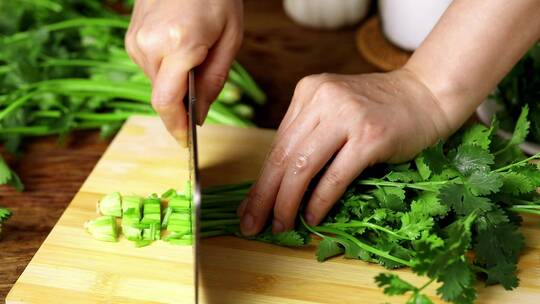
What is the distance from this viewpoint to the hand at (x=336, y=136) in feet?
4.99

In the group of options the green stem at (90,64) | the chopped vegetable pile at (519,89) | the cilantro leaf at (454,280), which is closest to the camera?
the cilantro leaf at (454,280)

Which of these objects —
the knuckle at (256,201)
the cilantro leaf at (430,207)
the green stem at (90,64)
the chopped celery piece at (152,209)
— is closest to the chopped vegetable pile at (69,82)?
the green stem at (90,64)

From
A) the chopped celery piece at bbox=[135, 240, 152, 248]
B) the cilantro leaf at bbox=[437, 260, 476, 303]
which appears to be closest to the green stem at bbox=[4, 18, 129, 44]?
the chopped celery piece at bbox=[135, 240, 152, 248]

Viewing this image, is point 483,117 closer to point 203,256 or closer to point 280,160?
point 280,160

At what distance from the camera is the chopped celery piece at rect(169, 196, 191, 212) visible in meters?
1.67

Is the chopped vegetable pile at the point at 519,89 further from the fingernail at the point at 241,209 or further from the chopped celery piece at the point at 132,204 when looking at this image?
the chopped celery piece at the point at 132,204

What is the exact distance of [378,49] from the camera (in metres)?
2.44

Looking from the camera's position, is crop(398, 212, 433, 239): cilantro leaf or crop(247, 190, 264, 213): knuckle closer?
crop(398, 212, 433, 239): cilantro leaf

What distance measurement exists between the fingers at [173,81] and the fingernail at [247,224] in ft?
0.89

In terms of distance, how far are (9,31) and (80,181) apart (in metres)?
0.70

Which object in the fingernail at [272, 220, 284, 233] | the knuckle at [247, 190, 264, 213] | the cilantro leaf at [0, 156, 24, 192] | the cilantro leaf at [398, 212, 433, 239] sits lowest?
the cilantro leaf at [0, 156, 24, 192]

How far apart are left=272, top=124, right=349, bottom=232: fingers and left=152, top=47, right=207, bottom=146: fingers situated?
0.28 metres

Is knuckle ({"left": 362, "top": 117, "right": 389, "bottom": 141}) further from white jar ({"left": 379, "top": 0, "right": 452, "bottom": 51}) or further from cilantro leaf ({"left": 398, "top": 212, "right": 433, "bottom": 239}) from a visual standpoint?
white jar ({"left": 379, "top": 0, "right": 452, "bottom": 51})

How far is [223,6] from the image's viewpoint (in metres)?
1.65
